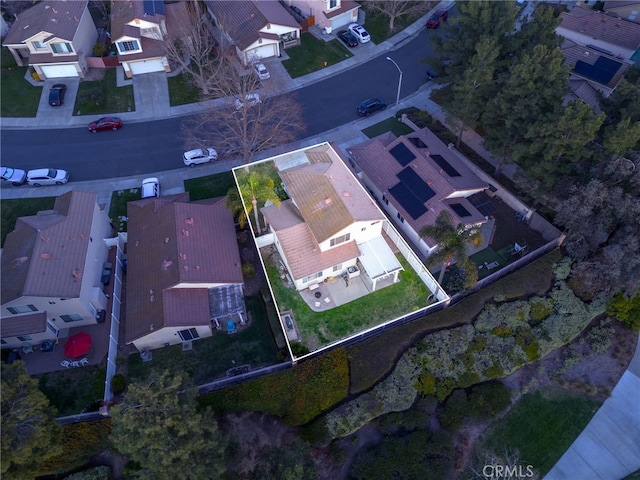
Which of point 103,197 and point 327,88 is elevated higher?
point 327,88

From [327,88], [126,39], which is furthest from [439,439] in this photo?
[126,39]

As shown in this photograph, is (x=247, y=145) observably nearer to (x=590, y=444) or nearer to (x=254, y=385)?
(x=254, y=385)

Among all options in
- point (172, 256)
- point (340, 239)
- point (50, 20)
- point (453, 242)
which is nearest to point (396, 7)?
point (340, 239)

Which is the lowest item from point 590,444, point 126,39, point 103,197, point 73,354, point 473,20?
point 590,444

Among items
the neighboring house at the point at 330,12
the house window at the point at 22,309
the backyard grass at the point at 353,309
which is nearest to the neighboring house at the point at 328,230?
the backyard grass at the point at 353,309

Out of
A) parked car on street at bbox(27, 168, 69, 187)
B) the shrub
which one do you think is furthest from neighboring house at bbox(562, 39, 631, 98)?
parked car on street at bbox(27, 168, 69, 187)
